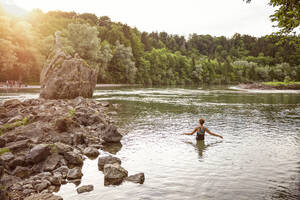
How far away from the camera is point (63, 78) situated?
38250mm

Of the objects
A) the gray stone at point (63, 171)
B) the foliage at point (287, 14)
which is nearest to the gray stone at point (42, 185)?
the gray stone at point (63, 171)

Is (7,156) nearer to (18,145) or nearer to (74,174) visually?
(18,145)

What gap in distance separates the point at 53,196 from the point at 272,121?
896 inches

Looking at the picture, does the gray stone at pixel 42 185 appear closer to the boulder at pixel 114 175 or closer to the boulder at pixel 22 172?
the boulder at pixel 22 172

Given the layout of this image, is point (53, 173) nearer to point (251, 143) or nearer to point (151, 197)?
point (151, 197)

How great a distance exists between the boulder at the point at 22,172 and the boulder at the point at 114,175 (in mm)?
3332

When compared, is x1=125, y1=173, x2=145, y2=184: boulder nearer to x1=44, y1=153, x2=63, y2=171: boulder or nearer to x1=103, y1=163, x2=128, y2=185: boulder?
x1=103, y1=163, x2=128, y2=185: boulder

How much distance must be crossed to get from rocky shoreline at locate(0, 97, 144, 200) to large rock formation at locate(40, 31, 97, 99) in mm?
19648

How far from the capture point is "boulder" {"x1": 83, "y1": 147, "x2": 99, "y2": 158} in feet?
44.0

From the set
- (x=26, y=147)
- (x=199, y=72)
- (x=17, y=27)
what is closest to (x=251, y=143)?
(x=26, y=147)

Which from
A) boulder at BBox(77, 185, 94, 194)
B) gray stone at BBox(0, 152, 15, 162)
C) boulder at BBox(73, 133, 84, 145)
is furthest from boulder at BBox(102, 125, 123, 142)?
boulder at BBox(77, 185, 94, 194)

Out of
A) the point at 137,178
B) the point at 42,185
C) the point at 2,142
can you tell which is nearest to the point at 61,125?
the point at 2,142

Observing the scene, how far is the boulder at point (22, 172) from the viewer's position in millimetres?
10134

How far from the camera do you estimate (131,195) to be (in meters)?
8.91
